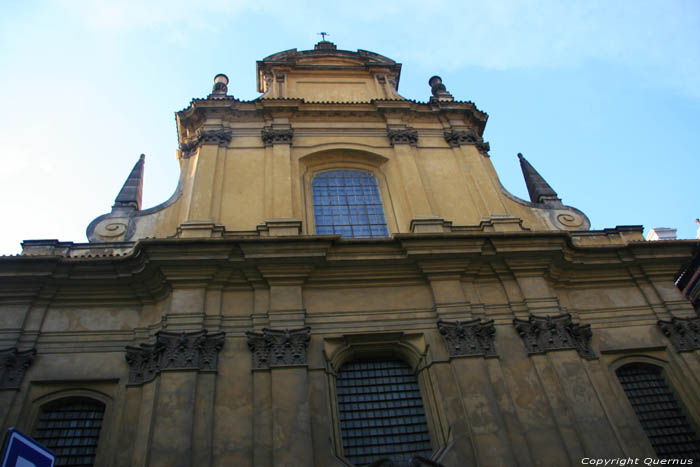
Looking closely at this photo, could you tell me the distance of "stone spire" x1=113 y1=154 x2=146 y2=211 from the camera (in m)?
12.3

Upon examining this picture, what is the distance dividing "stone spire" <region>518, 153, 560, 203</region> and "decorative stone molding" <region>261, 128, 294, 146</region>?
6478 mm

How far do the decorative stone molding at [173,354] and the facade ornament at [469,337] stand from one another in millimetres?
3997

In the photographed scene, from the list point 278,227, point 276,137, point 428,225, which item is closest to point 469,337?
point 428,225

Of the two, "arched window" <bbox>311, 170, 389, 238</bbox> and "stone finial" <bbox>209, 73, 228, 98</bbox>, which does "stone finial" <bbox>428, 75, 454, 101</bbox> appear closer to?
"arched window" <bbox>311, 170, 389, 238</bbox>

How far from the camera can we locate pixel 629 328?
1052cm

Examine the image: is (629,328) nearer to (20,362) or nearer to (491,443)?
(491,443)

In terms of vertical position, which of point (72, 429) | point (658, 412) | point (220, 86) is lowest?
point (658, 412)

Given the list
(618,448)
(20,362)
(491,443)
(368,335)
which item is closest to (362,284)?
(368,335)

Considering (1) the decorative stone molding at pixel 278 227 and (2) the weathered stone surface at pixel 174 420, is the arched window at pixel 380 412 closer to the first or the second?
(2) the weathered stone surface at pixel 174 420

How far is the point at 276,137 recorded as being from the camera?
13.8 metres

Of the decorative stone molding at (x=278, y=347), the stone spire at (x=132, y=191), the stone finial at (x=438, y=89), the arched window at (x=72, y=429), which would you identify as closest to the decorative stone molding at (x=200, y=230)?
the stone spire at (x=132, y=191)

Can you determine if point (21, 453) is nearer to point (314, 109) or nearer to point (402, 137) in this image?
point (402, 137)

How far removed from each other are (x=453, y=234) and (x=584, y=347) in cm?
320

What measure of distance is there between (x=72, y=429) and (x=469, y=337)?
22.6 feet
